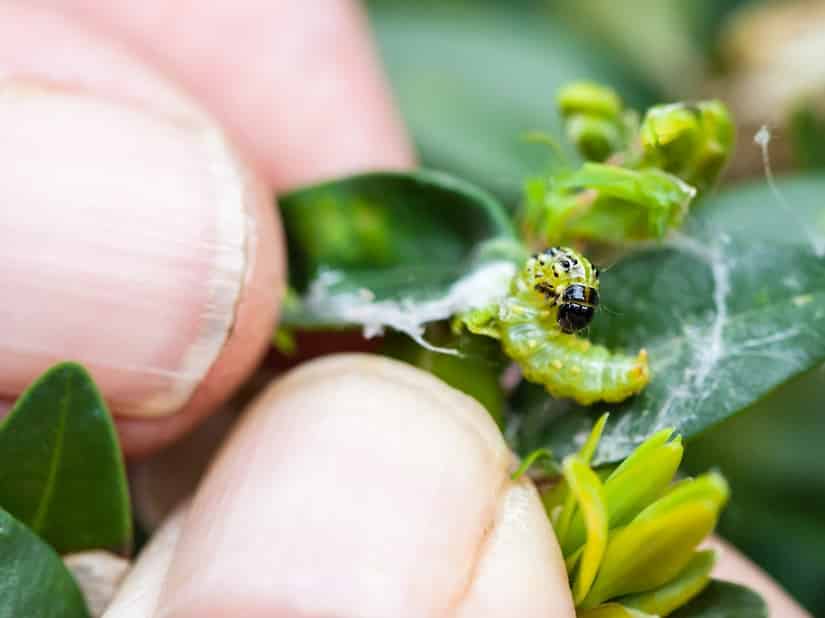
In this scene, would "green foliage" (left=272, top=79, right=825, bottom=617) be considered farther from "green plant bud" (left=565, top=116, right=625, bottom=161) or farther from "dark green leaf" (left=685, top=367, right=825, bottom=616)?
"dark green leaf" (left=685, top=367, right=825, bottom=616)

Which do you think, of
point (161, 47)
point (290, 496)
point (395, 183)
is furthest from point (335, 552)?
point (161, 47)

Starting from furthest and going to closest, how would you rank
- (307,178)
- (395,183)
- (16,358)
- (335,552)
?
(307,178) < (395,183) < (16,358) < (335,552)

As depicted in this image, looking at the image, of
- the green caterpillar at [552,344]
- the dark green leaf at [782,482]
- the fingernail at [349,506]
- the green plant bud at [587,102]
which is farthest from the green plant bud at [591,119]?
the dark green leaf at [782,482]

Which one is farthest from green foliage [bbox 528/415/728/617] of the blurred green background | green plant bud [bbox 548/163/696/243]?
the blurred green background

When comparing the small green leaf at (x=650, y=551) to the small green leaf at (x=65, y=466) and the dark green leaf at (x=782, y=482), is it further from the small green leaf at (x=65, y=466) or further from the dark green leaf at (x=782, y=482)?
the dark green leaf at (x=782, y=482)

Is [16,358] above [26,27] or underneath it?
underneath

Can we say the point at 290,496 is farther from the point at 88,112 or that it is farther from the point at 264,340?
the point at 88,112

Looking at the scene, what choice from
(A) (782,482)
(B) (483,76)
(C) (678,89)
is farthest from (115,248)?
(C) (678,89)
